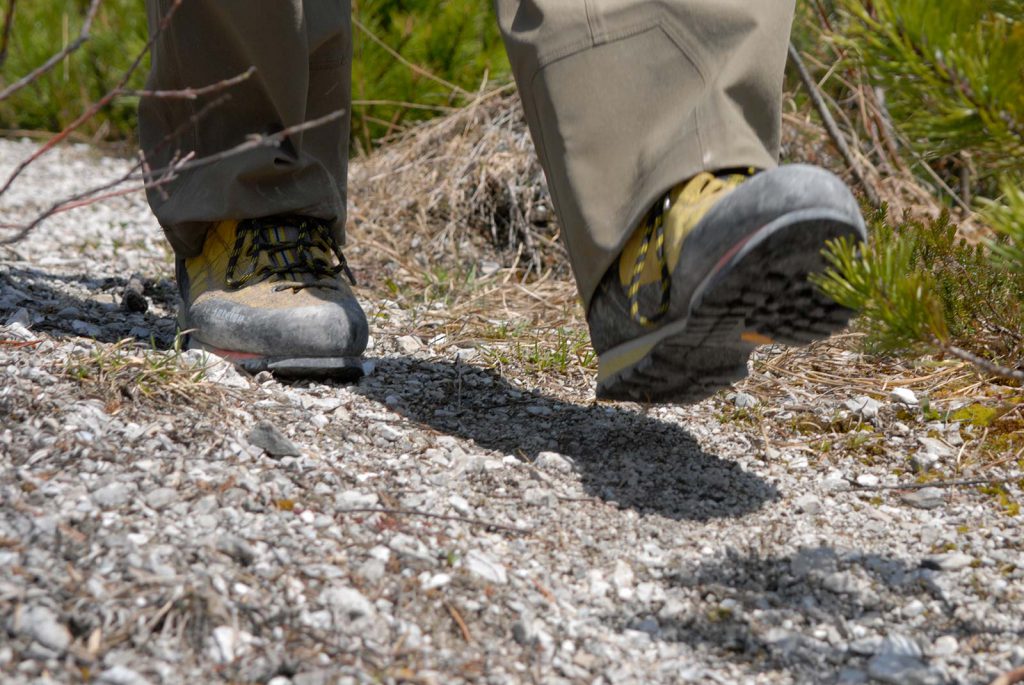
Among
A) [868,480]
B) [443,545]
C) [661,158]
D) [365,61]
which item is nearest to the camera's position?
[443,545]

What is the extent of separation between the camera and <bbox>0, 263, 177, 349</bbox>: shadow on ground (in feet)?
7.30

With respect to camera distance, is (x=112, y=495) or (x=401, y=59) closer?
(x=112, y=495)

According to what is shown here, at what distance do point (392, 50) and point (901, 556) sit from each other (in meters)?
3.23

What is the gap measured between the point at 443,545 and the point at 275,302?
75 cm

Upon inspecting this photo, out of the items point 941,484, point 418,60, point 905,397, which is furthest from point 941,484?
point 418,60

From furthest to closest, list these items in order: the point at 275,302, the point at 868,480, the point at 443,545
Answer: the point at 275,302
the point at 868,480
the point at 443,545

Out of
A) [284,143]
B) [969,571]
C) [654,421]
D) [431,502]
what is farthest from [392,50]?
[969,571]

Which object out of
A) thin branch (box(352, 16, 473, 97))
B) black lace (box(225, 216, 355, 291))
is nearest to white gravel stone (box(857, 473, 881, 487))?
black lace (box(225, 216, 355, 291))

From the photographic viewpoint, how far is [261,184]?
2070mm

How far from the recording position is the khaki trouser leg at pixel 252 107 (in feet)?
6.27

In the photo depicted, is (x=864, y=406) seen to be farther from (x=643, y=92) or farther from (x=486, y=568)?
(x=486, y=568)

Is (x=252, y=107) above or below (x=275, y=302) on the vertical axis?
above

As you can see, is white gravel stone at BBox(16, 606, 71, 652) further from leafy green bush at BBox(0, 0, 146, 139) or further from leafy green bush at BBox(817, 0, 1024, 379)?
leafy green bush at BBox(0, 0, 146, 139)

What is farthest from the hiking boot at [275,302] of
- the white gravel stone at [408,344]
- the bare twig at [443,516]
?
the bare twig at [443,516]
